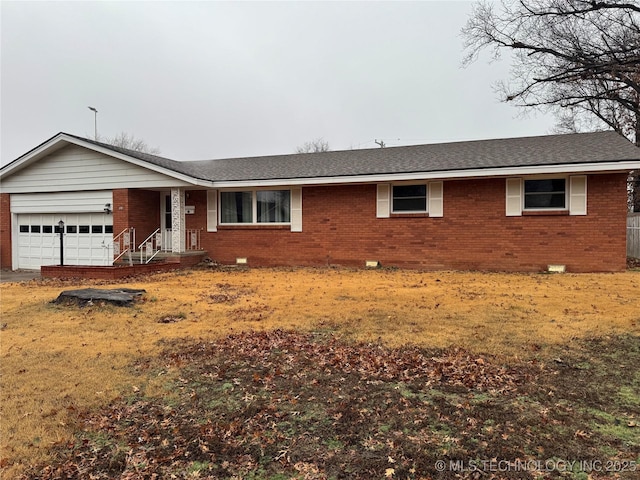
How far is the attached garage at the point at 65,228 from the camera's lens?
1616 centimetres

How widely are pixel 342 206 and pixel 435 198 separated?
3.22 metres

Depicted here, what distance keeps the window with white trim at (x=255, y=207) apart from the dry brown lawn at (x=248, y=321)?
4.82m

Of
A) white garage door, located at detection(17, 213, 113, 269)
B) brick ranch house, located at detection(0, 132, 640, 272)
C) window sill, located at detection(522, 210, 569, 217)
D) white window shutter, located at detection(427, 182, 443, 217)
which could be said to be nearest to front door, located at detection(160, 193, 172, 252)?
brick ranch house, located at detection(0, 132, 640, 272)

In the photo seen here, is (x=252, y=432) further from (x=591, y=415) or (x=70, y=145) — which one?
(x=70, y=145)

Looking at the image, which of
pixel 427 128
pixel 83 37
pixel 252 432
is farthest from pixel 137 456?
pixel 427 128

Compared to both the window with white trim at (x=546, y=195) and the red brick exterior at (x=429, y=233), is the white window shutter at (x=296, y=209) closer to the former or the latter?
the red brick exterior at (x=429, y=233)

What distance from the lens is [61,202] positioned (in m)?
16.6

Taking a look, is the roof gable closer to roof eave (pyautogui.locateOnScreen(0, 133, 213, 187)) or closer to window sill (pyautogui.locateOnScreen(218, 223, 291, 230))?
roof eave (pyautogui.locateOnScreen(0, 133, 213, 187))

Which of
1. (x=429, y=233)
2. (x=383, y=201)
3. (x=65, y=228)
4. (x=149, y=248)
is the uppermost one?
(x=383, y=201)

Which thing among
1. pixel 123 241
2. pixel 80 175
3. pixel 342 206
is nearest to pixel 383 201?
pixel 342 206

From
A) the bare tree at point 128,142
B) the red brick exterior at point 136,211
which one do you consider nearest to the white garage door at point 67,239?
the red brick exterior at point 136,211

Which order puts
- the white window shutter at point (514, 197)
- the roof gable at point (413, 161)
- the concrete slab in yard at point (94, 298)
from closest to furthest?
the concrete slab in yard at point (94, 298) → the roof gable at point (413, 161) → the white window shutter at point (514, 197)

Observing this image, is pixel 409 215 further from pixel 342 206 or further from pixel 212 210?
pixel 212 210

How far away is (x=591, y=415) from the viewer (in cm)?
330
